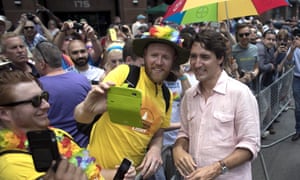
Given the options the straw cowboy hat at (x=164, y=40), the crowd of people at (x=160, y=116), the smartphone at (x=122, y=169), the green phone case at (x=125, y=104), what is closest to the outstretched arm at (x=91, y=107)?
the crowd of people at (x=160, y=116)

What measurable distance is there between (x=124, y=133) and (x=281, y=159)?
11.3 feet

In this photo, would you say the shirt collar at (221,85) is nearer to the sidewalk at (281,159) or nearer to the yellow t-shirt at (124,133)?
the yellow t-shirt at (124,133)

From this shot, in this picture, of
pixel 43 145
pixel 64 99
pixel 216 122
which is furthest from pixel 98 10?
pixel 43 145

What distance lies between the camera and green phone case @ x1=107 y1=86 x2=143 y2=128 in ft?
5.59

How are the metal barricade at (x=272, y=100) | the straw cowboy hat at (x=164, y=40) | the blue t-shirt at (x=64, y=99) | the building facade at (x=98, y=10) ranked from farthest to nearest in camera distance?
the building facade at (x=98, y=10) < the metal barricade at (x=272, y=100) < the blue t-shirt at (x=64, y=99) < the straw cowboy hat at (x=164, y=40)

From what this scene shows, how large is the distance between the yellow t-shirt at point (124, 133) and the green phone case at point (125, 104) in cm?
23

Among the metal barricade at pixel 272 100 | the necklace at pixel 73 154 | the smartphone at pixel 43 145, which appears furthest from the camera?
the metal barricade at pixel 272 100

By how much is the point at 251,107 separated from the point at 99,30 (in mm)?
14866

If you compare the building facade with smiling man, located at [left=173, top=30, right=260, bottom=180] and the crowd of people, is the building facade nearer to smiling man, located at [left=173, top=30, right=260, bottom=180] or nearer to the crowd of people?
the crowd of people

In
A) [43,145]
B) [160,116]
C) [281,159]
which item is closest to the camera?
[43,145]

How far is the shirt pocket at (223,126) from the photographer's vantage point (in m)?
1.97

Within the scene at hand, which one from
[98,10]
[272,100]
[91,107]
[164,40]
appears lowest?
[272,100]

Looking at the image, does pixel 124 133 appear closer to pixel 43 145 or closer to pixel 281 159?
pixel 43 145

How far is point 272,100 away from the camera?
4676mm
